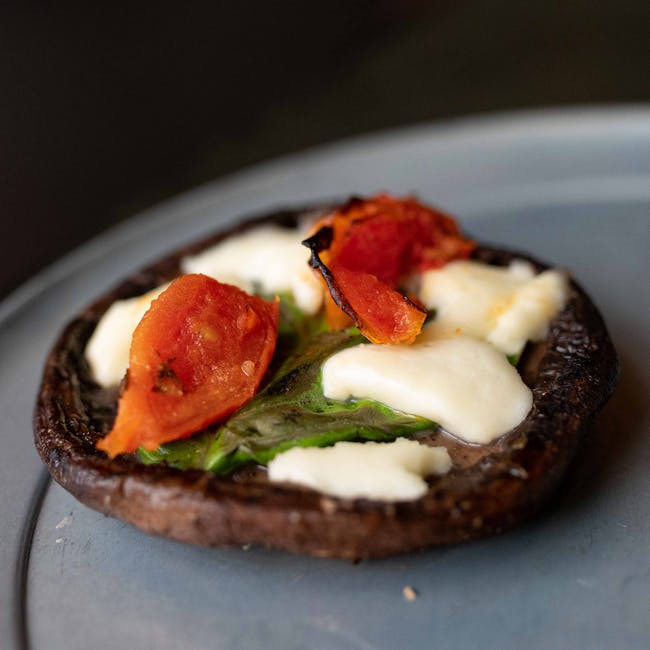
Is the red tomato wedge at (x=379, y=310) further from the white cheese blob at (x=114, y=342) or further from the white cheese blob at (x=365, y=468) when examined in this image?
the white cheese blob at (x=114, y=342)

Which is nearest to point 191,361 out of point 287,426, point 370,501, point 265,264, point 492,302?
point 287,426

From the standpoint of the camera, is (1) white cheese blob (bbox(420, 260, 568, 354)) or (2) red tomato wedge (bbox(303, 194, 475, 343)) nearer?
(2) red tomato wedge (bbox(303, 194, 475, 343))

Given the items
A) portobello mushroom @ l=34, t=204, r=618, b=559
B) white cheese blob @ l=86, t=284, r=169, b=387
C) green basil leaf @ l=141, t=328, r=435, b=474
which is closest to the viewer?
portobello mushroom @ l=34, t=204, r=618, b=559

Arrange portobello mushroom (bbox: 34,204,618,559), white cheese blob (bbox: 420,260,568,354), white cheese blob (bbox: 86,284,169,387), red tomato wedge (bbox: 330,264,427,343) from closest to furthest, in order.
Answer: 1. portobello mushroom (bbox: 34,204,618,559)
2. red tomato wedge (bbox: 330,264,427,343)
3. white cheese blob (bbox: 420,260,568,354)
4. white cheese blob (bbox: 86,284,169,387)

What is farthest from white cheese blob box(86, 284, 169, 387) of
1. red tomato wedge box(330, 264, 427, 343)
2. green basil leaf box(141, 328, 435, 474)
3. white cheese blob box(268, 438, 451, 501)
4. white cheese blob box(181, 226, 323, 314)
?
white cheese blob box(268, 438, 451, 501)

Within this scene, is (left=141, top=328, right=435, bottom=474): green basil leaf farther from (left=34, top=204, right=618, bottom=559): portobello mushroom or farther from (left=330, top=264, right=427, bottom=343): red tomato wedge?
(left=330, top=264, right=427, bottom=343): red tomato wedge

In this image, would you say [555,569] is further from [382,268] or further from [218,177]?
[218,177]

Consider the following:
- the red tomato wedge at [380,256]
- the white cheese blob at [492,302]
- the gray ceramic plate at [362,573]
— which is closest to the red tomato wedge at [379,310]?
the red tomato wedge at [380,256]
